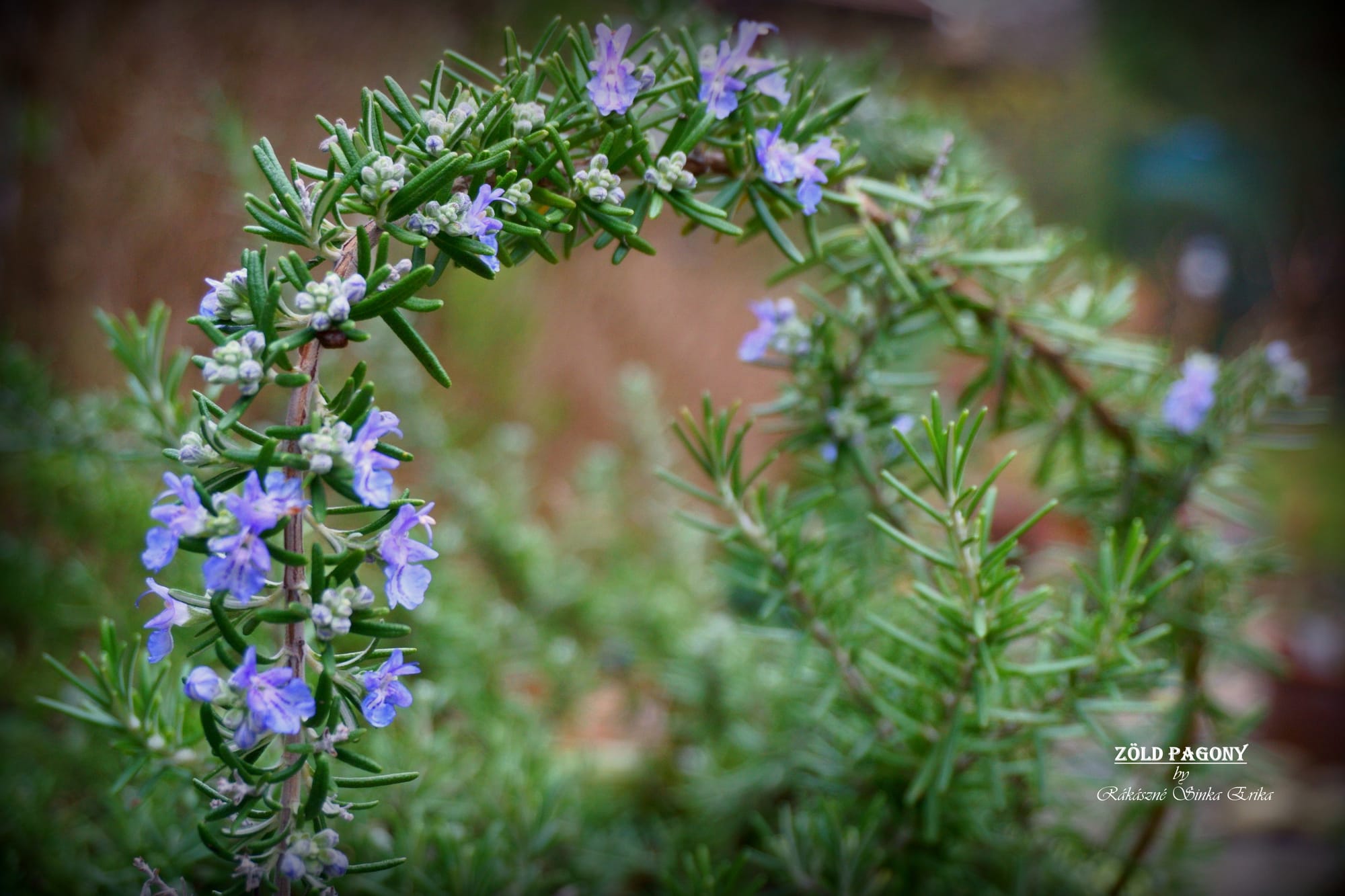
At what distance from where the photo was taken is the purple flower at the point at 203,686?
378mm

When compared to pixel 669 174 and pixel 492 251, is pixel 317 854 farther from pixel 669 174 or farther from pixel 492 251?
pixel 669 174

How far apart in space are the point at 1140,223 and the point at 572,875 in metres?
4.45

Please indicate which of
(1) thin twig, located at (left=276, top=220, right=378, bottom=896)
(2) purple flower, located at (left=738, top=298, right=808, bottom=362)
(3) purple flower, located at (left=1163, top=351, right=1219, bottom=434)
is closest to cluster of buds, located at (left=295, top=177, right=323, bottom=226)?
(1) thin twig, located at (left=276, top=220, right=378, bottom=896)

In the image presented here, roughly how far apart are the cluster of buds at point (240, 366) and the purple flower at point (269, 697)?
128 mm

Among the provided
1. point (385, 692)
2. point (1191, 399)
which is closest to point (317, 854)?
point (385, 692)

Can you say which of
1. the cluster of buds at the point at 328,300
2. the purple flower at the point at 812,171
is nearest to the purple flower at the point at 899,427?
the purple flower at the point at 812,171

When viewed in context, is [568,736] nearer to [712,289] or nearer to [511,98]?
[511,98]

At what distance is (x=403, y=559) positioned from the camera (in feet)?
1.34

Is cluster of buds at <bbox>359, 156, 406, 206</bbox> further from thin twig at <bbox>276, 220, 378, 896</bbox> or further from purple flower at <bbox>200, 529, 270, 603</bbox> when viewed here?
purple flower at <bbox>200, 529, 270, 603</bbox>

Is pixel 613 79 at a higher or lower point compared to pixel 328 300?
higher

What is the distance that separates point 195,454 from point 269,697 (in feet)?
0.41

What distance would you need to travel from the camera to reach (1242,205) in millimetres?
4039

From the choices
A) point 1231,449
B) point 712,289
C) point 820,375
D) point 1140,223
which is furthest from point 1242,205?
point 820,375

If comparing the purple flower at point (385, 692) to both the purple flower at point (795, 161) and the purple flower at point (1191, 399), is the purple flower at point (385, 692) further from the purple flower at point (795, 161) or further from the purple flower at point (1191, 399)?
the purple flower at point (1191, 399)
